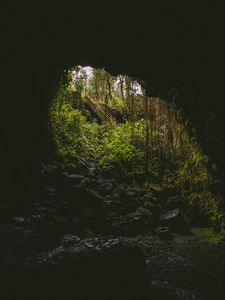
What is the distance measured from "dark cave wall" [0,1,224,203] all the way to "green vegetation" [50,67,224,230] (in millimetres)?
1863

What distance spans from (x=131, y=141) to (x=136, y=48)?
236 inches

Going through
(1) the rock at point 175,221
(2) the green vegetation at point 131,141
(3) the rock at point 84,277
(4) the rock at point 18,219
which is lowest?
(3) the rock at point 84,277

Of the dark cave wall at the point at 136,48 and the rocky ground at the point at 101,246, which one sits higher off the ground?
the dark cave wall at the point at 136,48

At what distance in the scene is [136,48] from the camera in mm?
4453

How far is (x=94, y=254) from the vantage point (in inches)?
172

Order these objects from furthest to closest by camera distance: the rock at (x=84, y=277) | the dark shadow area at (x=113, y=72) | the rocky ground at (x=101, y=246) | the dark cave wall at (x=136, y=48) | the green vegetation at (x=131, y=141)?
the green vegetation at (x=131, y=141)
the rocky ground at (x=101, y=246)
the rock at (x=84, y=277)
the dark shadow area at (x=113, y=72)
the dark cave wall at (x=136, y=48)

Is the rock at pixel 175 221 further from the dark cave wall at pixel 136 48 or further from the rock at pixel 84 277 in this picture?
the dark cave wall at pixel 136 48

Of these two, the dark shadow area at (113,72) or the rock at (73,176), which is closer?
the dark shadow area at (113,72)

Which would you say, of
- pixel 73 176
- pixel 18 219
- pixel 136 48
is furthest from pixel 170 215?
pixel 136 48

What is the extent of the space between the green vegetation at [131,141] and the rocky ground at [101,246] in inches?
15.8

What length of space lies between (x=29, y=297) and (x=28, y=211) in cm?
299

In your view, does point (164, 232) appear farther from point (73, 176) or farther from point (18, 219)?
point (18, 219)

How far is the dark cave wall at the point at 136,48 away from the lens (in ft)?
11.6

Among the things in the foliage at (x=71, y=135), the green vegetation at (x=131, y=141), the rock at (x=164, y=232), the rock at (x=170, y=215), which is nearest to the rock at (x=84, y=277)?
the green vegetation at (x=131, y=141)
